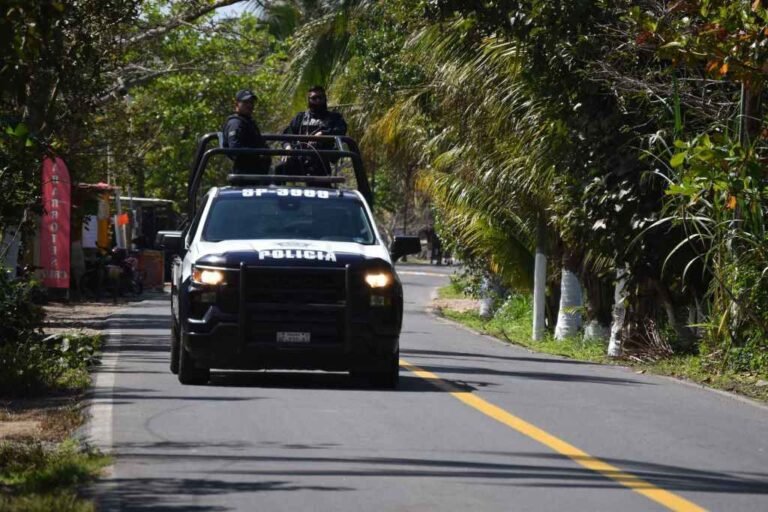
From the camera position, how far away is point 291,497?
8.70 m

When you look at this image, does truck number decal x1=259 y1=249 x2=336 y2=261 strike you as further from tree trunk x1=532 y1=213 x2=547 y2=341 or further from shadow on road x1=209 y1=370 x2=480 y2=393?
tree trunk x1=532 y1=213 x2=547 y2=341

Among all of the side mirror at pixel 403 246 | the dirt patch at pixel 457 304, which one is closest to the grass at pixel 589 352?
the dirt patch at pixel 457 304

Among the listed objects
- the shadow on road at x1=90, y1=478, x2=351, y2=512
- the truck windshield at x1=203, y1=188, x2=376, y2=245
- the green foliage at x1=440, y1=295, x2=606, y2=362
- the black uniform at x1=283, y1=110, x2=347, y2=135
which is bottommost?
the green foliage at x1=440, y1=295, x2=606, y2=362

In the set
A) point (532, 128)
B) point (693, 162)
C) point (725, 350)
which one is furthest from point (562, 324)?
point (693, 162)

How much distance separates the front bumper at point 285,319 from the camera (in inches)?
559

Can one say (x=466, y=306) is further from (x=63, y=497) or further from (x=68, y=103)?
(x=63, y=497)

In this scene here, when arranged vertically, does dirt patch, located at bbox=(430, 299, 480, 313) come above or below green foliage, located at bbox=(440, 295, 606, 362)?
below

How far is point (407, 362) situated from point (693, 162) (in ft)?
14.8

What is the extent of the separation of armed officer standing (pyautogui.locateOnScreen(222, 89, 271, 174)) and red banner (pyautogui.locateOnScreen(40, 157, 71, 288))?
986 cm

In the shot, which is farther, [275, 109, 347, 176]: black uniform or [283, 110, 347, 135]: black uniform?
[283, 110, 347, 135]: black uniform

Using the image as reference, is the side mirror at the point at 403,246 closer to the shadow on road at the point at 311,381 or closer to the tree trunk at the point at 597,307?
the shadow on road at the point at 311,381

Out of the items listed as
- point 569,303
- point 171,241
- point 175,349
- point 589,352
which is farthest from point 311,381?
point 569,303

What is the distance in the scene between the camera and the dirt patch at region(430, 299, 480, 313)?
4203 centimetres

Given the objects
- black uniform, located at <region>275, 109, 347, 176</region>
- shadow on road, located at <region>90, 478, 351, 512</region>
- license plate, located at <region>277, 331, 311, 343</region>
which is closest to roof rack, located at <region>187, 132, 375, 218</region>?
black uniform, located at <region>275, 109, 347, 176</region>
